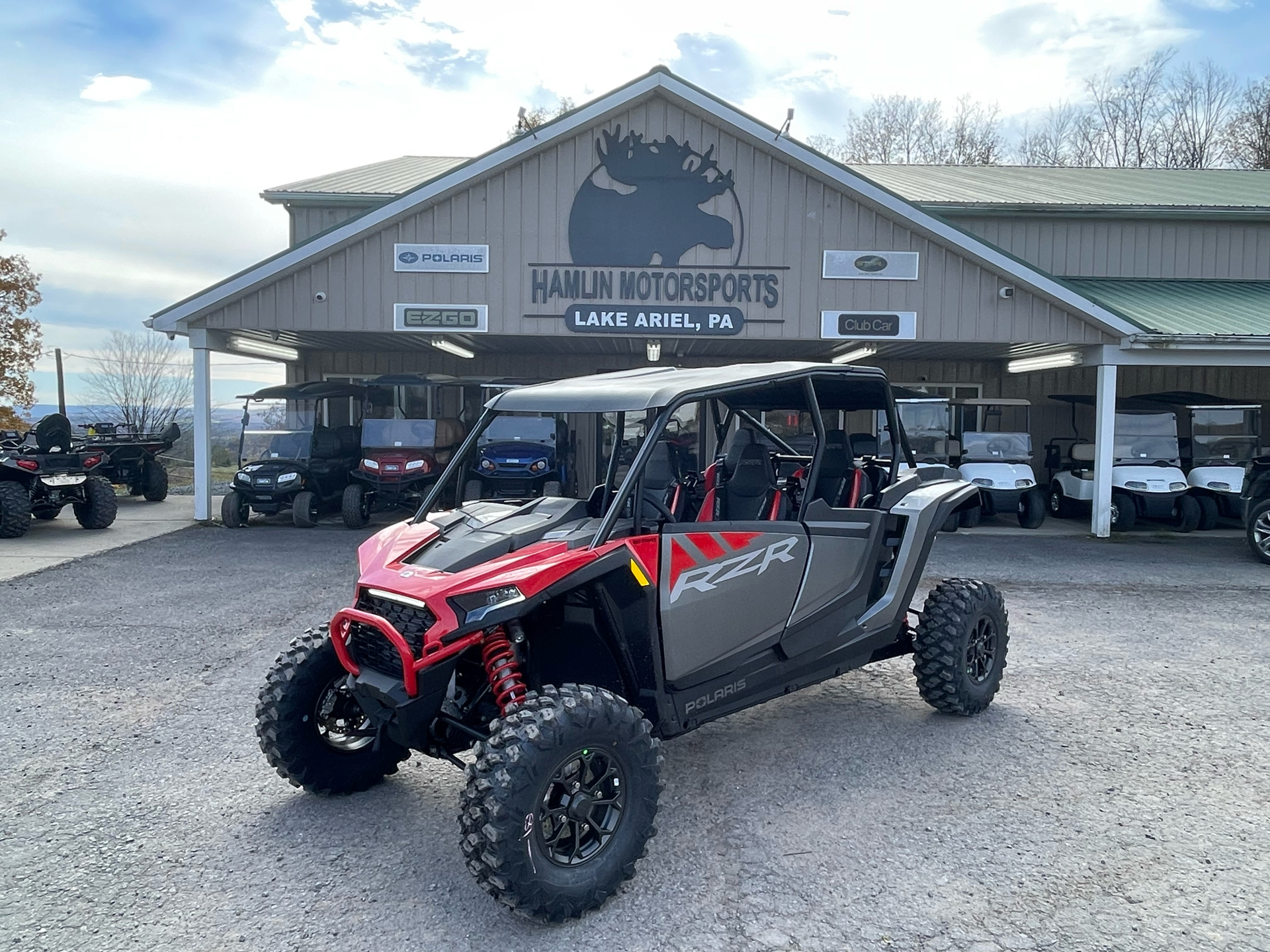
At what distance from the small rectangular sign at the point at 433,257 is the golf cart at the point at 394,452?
8.73ft

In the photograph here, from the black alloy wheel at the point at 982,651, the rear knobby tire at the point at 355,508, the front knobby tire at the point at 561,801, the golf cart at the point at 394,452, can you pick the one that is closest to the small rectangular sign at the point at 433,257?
the golf cart at the point at 394,452

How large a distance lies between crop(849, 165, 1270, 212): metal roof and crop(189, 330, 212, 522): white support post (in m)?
12.8

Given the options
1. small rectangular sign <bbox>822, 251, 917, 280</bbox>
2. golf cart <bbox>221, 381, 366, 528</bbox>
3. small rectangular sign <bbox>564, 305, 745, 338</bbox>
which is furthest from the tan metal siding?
golf cart <bbox>221, 381, 366, 528</bbox>

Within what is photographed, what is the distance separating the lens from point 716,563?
3.82 metres

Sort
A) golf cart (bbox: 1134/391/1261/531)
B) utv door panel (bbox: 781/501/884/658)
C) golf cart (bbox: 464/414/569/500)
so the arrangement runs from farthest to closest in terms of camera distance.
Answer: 1. golf cart (bbox: 1134/391/1261/531)
2. golf cart (bbox: 464/414/569/500)
3. utv door panel (bbox: 781/501/884/658)

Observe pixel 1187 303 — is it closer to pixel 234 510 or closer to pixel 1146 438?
pixel 1146 438

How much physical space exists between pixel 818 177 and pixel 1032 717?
934 cm

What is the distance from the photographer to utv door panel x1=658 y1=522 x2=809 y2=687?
12.1 feet

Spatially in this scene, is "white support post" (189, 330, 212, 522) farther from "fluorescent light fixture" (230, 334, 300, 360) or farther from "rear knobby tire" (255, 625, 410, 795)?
"rear knobby tire" (255, 625, 410, 795)

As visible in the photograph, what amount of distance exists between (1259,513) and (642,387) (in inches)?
391

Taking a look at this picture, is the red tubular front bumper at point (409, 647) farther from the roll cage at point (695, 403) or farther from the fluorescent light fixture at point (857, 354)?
the fluorescent light fixture at point (857, 354)

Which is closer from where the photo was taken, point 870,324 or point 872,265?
point 872,265

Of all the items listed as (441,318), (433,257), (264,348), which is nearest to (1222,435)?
(441,318)

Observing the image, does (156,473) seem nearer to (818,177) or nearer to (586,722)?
(818,177)
